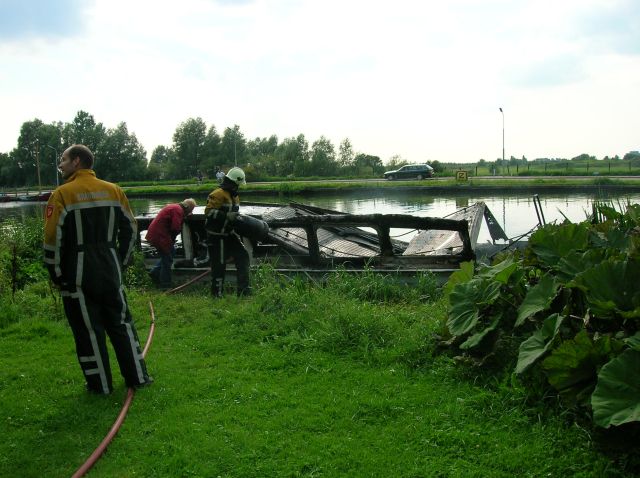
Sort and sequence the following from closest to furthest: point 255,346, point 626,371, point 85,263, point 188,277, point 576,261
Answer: point 626,371 → point 576,261 → point 85,263 → point 255,346 → point 188,277

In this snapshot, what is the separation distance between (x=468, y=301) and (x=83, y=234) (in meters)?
3.11

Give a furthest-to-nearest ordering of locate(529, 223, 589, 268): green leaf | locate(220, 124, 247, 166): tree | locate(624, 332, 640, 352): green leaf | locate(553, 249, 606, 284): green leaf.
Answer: locate(220, 124, 247, 166): tree, locate(529, 223, 589, 268): green leaf, locate(553, 249, 606, 284): green leaf, locate(624, 332, 640, 352): green leaf

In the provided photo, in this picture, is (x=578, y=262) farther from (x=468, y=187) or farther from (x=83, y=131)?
(x=83, y=131)

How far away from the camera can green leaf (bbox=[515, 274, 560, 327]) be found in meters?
4.38

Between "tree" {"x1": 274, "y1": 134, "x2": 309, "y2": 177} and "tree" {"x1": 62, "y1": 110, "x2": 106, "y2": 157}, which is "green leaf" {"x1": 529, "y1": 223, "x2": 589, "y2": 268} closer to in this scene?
"tree" {"x1": 274, "y1": 134, "x2": 309, "y2": 177}

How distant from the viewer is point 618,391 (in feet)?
11.0

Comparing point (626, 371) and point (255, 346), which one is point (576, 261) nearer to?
point (626, 371)

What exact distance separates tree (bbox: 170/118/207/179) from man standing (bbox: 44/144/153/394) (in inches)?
3039

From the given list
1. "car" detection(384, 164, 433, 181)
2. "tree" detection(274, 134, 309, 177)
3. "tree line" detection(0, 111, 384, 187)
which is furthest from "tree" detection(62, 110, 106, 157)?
"car" detection(384, 164, 433, 181)

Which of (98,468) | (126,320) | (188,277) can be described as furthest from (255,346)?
(188,277)

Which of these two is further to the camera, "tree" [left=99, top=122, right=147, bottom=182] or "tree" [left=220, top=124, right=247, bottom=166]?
"tree" [left=220, top=124, right=247, bottom=166]

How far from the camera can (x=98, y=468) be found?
3762 millimetres

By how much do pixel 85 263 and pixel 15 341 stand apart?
253 cm

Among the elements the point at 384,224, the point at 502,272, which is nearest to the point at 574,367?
the point at 502,272
